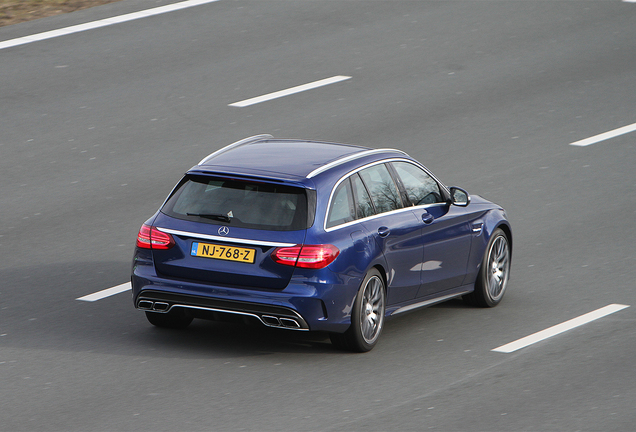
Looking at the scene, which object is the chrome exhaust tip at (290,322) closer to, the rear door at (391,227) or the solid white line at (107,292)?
the rear door at (391,227)

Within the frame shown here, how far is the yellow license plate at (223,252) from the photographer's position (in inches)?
338

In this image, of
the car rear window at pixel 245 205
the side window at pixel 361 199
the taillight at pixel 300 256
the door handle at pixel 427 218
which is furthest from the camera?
the door handle at pixel 427 218

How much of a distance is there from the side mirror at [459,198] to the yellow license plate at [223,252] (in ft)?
7.89

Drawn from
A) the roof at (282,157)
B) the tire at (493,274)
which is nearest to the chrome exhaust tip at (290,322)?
the roof at (282,157)

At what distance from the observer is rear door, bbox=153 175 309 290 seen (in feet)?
28.1

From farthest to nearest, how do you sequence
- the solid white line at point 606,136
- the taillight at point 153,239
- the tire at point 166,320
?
the solid white line at point 606,136 → the tire at point 166,320 → the taillight at point 153,239

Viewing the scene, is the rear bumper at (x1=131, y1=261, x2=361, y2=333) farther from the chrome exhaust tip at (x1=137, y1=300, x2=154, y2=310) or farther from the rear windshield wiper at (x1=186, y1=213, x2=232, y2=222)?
the rear windshield wiper at (x1=186, y1=213, x2=232, y2=222)

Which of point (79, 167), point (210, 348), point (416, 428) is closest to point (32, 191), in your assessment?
point (79, 167)

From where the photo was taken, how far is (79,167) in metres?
14.3

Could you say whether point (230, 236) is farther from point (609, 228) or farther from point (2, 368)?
point (609, 228)

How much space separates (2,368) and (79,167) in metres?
6.21

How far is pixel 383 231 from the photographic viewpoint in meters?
9.16

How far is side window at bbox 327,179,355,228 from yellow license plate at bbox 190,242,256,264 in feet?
2.16

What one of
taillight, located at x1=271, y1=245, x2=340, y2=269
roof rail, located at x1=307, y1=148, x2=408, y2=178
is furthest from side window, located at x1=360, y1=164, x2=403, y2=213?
taillight, located at x1=271, y1=245, x2=340, y2=269
